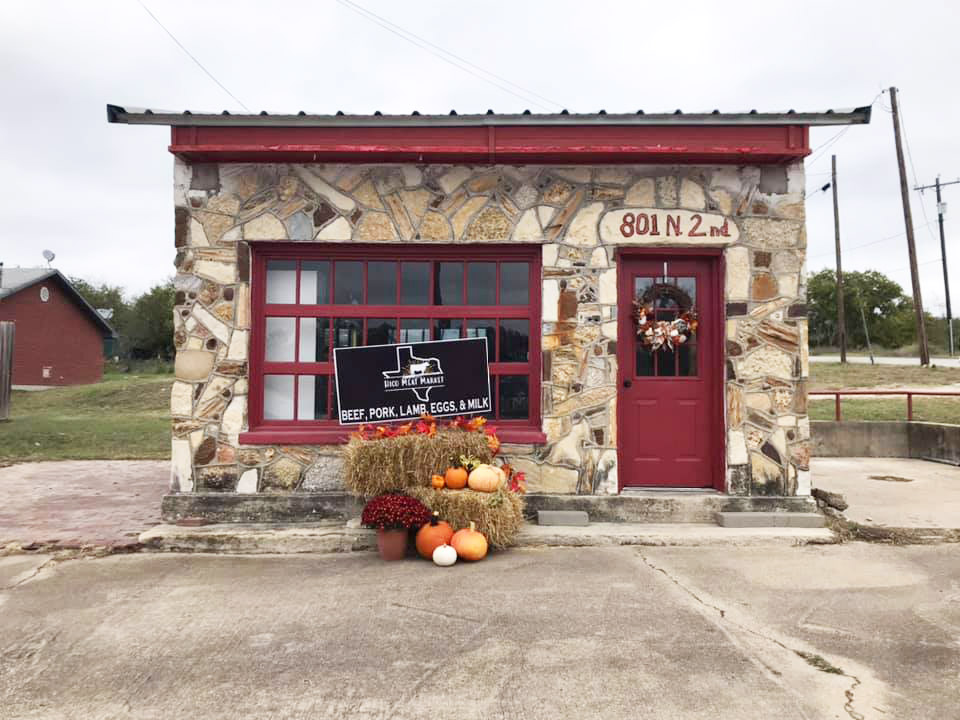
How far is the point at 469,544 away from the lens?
5418mm

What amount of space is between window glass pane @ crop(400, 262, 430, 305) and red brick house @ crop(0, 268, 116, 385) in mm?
30668

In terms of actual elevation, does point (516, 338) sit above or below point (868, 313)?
below

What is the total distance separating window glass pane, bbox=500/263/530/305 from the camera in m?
6.79

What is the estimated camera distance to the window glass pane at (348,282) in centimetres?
678

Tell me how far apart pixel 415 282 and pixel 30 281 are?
105ft

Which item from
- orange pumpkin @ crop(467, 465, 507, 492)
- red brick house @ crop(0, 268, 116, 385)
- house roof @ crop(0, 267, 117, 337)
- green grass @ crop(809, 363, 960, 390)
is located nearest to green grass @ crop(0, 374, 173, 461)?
red brick house @ crop(0, 268, 116, 385)

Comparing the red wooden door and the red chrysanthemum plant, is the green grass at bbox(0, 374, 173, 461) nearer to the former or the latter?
the red chrysanthemum plant

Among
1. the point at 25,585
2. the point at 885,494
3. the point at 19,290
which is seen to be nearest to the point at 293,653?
the point at 25,585

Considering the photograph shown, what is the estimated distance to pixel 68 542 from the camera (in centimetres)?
587

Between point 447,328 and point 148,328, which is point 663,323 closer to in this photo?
point 447,328

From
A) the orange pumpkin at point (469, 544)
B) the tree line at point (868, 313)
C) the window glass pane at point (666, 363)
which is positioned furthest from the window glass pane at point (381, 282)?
the tree line at point (868, 313)

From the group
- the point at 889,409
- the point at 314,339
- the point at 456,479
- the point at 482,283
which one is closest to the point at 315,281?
the point at 314,339

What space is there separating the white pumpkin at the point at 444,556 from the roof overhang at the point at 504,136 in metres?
3.52

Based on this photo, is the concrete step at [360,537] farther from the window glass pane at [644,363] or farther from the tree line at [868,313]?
the tree line at [868,313]
